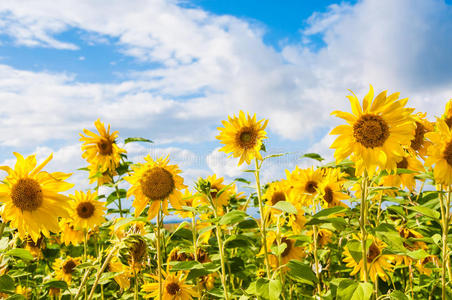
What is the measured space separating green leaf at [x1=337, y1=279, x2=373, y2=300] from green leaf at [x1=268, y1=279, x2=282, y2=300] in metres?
0.29

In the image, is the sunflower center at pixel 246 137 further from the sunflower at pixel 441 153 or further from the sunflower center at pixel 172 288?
the sunflower at pixel 441 153

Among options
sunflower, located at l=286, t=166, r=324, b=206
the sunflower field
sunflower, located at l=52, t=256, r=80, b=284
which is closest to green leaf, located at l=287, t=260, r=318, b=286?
the sunflower field

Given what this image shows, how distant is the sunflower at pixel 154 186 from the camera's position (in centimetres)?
266

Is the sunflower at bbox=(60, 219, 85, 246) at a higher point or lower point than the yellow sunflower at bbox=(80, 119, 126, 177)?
lower

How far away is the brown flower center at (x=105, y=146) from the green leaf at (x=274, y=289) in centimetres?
327

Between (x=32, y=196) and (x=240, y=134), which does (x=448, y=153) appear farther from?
(x=32, y=196)

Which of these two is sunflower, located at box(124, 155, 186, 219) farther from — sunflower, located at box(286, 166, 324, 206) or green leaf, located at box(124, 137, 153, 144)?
sunflower, located at box(286, 166, 324, 206)

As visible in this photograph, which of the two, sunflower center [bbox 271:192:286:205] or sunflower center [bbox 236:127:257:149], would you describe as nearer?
sunflower center [bbox 236:127:257:149]

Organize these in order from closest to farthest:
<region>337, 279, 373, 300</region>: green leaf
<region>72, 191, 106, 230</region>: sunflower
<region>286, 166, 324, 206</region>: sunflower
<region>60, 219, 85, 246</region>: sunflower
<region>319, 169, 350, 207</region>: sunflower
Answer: <region>337, 279, 373, 300</region>: green leaf, <region>319, 169, 350, 207</region>: sunflower, <region>286, 166, 324, 206</region>: sunflower, <region>72, 191, 106, 230</region>: sunflower, <region>60, 219, 85, 246</region>: sunflower

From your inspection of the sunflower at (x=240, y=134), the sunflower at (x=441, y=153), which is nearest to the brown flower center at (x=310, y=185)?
the sunflower at (x=240, y=134)

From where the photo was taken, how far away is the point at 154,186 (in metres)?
2.65

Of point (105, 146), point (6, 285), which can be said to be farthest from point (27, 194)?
point (105, 146)

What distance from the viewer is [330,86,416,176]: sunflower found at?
7.13 ft

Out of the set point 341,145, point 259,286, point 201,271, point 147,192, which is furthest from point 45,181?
point 341,145
